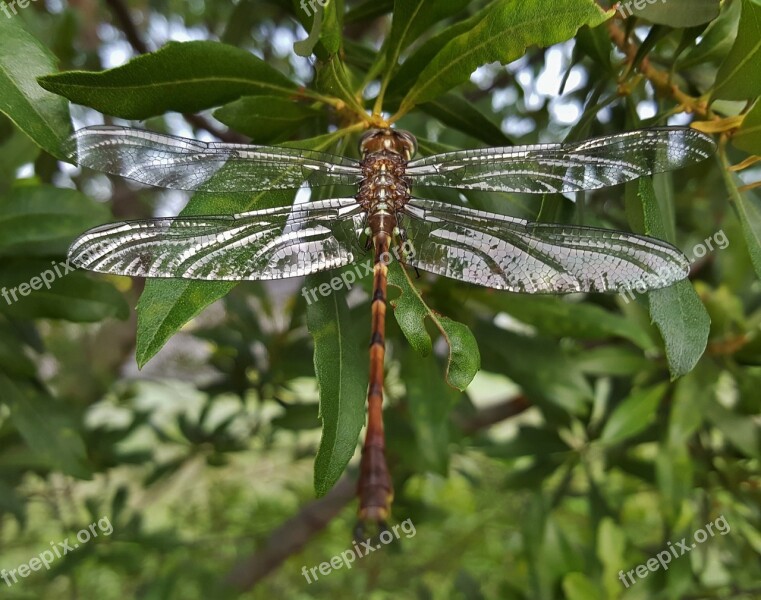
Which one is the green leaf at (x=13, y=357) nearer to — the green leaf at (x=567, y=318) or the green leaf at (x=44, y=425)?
the green leaf at (x=44, y=425)

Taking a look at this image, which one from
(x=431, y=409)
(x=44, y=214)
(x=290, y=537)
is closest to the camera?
(x=44, y=214)

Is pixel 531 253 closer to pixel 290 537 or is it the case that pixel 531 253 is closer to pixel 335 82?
pixel 335 82

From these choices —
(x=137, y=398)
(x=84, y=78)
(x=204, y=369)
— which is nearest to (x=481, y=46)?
(x=84, y=78)

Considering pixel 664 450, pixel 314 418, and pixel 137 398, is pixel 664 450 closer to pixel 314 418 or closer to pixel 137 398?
pixel 314 418

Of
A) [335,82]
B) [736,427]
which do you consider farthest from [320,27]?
[736,427]

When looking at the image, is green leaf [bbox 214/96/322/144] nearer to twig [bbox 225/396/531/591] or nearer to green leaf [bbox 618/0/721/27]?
green leaf [bbox 618/0/721/27]

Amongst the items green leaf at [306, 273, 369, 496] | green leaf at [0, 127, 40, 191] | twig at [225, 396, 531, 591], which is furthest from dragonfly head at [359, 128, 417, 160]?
twig at [225, 396, 531, 591]
